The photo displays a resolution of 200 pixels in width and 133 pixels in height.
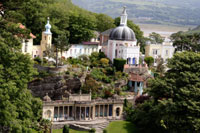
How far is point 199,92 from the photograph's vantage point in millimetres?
32062

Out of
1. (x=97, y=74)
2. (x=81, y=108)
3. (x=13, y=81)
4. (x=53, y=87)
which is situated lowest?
(x=81, y=108)

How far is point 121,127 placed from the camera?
39.1m

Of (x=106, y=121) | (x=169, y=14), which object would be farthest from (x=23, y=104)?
(x=169, y=14)

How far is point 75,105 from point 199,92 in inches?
634

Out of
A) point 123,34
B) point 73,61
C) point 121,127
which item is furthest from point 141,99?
point 123,34

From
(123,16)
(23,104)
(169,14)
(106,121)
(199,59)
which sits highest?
(169,14)

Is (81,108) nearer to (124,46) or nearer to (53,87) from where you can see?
(53,87)

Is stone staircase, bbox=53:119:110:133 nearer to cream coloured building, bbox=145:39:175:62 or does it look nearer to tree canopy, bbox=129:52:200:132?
tree canopy, bbox=129:52:200:132

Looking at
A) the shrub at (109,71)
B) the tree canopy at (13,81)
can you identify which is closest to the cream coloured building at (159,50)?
the shrub at (109,71)

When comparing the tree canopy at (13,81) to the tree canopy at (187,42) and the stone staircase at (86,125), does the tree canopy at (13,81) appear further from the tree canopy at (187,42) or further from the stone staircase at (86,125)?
the tree canopy at (187,42)

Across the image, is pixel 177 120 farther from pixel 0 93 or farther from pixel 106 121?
pixel 0 93

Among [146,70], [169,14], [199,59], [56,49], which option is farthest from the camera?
[169,14]

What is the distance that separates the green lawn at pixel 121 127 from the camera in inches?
1500

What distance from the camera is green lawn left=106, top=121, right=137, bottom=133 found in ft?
125
